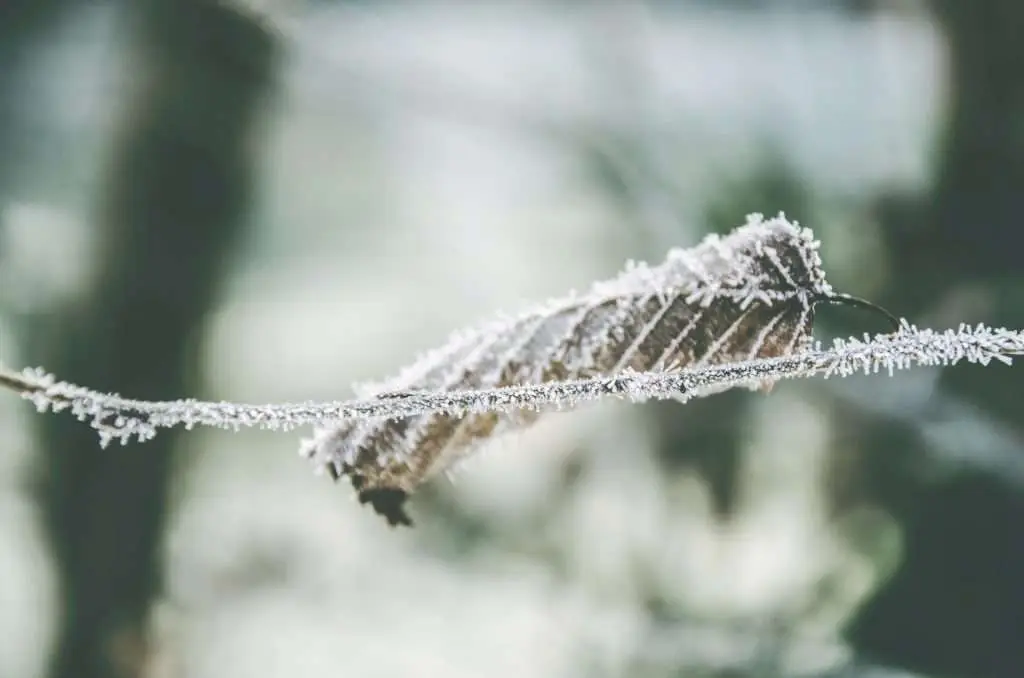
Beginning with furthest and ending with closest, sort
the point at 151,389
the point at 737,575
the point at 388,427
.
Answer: the point at 737,575
the point at 151,389
the point at 388,427

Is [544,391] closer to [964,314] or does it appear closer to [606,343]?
[606,343]

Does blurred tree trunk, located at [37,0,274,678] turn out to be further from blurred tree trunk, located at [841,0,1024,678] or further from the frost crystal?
blurred tree trunk, located at [841,0,1024,678]

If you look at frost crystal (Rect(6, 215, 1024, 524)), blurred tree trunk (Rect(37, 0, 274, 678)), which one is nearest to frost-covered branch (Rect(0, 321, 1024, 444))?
frost crystal (Rect(6, 215, 1024, 524))

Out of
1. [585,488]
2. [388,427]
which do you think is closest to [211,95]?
[585,488]

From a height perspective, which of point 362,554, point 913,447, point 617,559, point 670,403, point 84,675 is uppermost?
point 913,447

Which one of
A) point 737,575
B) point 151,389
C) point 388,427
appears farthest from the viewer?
point 737,575

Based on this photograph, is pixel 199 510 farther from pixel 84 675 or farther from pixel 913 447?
pixel 913 447
